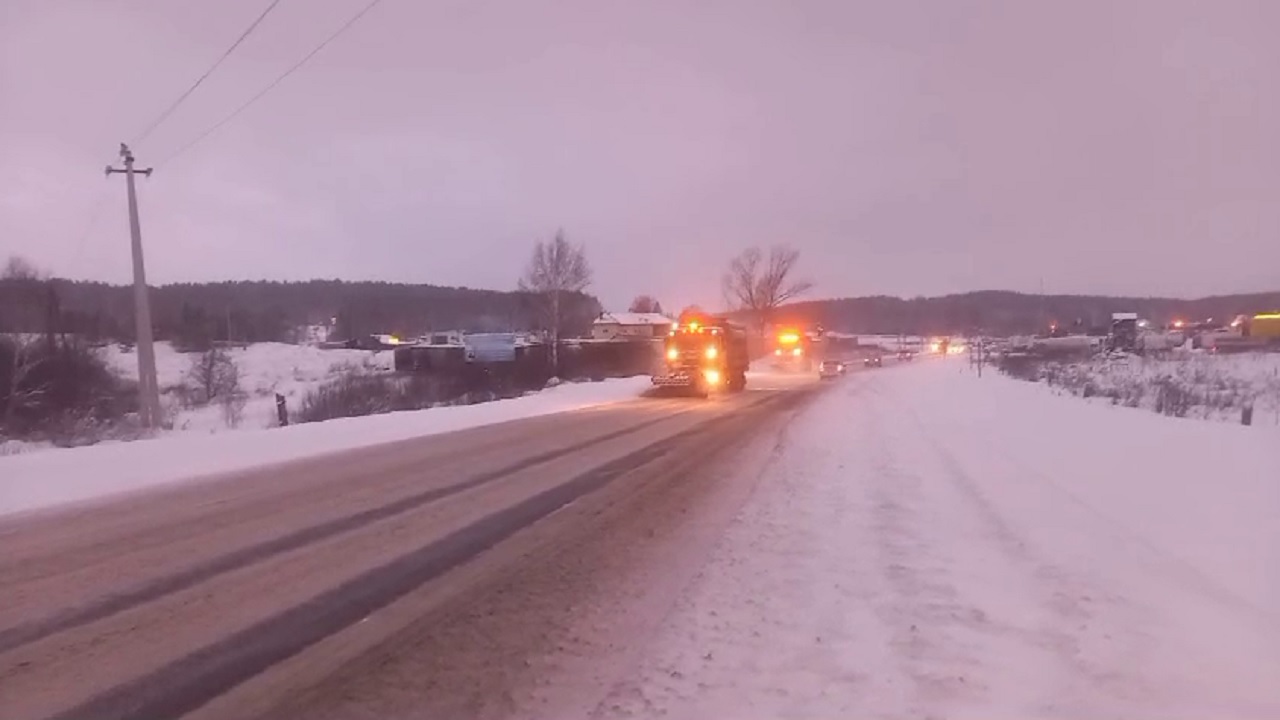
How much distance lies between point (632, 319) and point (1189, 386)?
96.1 meters

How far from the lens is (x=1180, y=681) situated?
5523 millimetres

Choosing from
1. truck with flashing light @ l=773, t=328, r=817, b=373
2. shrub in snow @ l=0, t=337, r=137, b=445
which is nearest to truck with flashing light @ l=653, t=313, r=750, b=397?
shrub in snow @ l=0, t=337, r=137, b=445

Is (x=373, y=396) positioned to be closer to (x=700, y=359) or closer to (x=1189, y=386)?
(x=700, y=359)

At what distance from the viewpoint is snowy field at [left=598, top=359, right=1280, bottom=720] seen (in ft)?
17.6

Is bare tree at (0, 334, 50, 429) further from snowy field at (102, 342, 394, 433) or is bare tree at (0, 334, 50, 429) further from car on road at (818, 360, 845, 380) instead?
car on road at (818, 360, 845, 380)

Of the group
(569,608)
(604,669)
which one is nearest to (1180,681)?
(604,669)

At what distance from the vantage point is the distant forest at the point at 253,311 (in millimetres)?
45156

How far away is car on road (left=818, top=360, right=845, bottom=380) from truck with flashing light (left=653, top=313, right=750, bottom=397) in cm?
1571

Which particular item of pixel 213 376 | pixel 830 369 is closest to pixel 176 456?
pixel 213 376

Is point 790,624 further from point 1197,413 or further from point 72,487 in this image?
point 1197,413

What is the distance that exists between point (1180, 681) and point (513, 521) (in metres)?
6.66

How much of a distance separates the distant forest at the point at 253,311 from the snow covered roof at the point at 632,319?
3.04 m

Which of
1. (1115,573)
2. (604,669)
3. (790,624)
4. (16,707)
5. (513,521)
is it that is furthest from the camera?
(513,521)

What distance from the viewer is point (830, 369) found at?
56.7 meters
